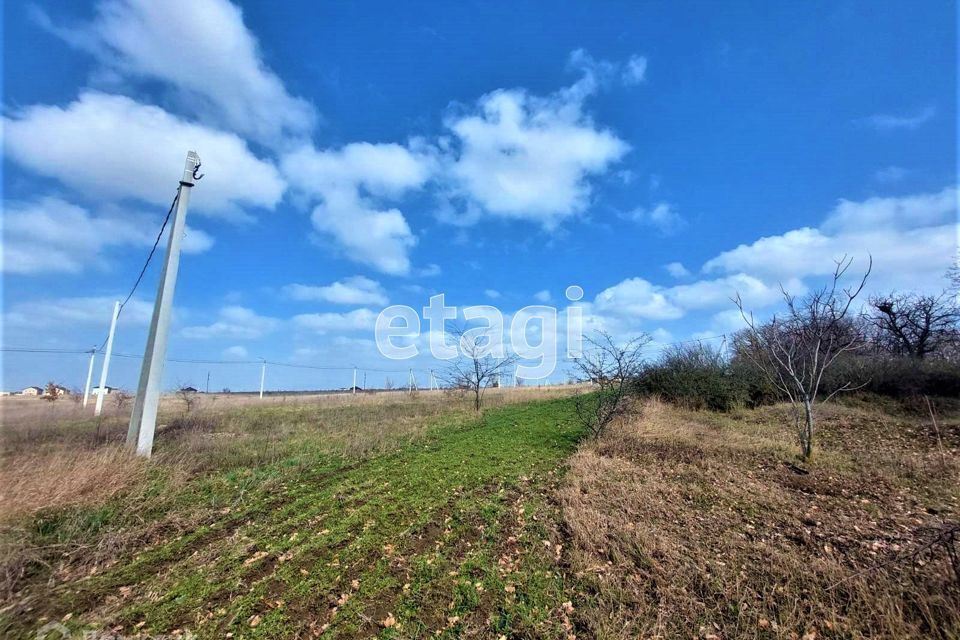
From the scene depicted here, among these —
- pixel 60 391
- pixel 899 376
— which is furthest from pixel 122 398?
pixel 899 376

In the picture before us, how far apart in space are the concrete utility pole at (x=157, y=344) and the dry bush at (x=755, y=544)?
806cm

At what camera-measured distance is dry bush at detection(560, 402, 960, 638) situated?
3066 mm

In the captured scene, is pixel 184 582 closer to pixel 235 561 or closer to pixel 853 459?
pixel 235 561

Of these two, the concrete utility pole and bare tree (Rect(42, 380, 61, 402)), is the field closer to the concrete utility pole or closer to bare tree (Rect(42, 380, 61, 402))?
the concrete utility pole

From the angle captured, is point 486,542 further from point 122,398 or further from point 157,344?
point 122,398

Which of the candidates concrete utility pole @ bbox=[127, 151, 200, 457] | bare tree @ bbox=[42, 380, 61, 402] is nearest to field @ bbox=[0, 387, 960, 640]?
concrete utility pole @ bbox=[127, 151, 200, 457]

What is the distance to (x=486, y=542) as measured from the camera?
4.62 m

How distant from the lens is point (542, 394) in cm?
3119

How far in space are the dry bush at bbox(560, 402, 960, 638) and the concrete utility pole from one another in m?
8.06

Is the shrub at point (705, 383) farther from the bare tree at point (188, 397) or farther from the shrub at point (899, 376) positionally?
the bare tree at point (188, 397)

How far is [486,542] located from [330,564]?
1.73 metres

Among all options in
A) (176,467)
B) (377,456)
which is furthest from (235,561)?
(377,456)

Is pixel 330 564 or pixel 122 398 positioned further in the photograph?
pixel 122 398

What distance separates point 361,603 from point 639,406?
1314 centimetres
